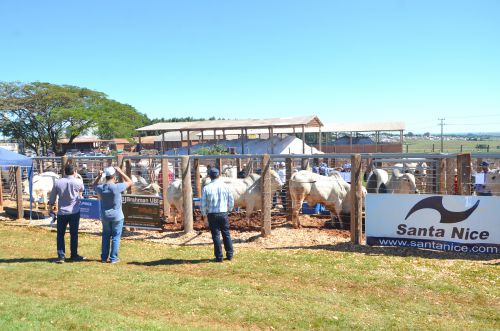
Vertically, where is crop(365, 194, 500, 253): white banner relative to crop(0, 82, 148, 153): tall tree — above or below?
below

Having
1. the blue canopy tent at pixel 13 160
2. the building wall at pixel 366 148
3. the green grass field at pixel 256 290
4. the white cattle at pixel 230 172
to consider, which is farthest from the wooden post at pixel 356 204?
the building wall at pixel 366 148

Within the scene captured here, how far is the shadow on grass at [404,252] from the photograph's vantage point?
950cm

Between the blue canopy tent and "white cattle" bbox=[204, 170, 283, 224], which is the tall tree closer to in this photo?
the blue canopy tent

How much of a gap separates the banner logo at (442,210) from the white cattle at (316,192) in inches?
137

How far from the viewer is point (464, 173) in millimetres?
9969

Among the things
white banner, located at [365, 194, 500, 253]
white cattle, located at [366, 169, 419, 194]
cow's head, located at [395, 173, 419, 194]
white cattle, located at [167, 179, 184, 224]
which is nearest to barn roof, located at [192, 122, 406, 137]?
white cattle, located at [366, 169, 419, 194]

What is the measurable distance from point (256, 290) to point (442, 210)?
191 inches

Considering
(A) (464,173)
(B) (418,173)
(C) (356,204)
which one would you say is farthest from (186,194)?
(B) (418,173)

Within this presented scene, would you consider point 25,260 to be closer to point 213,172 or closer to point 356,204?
point 213,172

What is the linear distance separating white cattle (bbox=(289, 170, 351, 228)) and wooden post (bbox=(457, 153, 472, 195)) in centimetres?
403

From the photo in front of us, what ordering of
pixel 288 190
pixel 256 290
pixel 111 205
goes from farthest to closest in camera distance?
pixel 288 190 < pixel 111 205 < pixel 256 290

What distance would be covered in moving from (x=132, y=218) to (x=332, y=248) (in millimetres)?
5745

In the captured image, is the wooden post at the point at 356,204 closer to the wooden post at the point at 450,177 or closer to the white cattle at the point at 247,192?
the wooden post at the point at 450,177

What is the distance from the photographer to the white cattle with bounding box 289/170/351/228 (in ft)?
44.3
